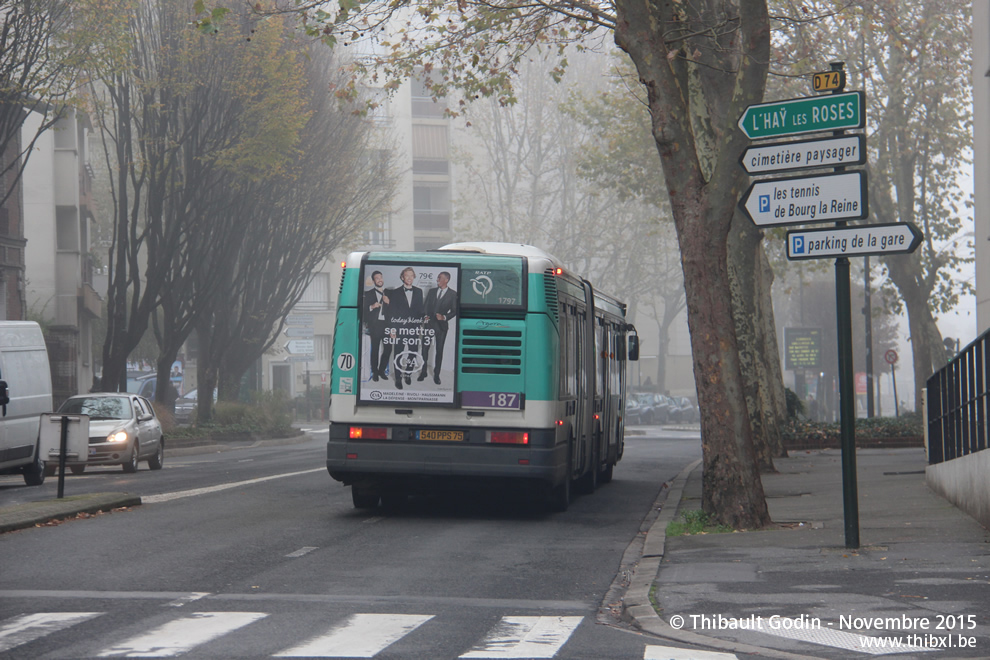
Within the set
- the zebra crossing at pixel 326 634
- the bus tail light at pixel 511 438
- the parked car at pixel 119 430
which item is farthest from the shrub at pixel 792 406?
the zebra crossing at pixel 326 634

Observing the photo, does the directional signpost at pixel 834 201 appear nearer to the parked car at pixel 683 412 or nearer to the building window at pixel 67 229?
the building window at pixel 67 229

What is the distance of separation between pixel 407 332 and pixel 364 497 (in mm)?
2190

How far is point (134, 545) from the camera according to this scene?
11.0 meters

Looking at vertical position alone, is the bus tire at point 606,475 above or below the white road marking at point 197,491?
below

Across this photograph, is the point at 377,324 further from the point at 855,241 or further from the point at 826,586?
the point at 826,586

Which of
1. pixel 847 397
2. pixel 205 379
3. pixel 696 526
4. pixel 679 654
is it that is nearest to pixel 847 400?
pixel 847 397

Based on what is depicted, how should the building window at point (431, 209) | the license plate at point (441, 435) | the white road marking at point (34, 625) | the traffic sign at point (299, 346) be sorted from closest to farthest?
the white road marking at point (34, 625) → the license plate at point (441, 435) → the traffic sign at point (299, 346) → the building window at point (431, 209)

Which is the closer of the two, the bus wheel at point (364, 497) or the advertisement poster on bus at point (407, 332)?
the advertisement poster on bus at point (407, 332)

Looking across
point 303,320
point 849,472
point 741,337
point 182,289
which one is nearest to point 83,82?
point 182,289

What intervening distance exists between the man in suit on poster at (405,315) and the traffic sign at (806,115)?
420 centimetres

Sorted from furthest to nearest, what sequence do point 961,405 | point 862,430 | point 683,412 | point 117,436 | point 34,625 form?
point 683,412, point 862,430, point 117,436, point 961,405, point 34,625

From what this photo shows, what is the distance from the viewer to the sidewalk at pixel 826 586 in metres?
6.78

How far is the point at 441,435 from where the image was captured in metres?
13.6

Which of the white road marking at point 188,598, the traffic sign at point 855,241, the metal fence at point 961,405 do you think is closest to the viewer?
the white road marking at point 188,598
